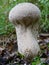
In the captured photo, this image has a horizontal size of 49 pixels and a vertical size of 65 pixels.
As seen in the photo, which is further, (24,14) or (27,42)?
(27,42)

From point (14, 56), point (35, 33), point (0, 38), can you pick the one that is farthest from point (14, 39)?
Result: point (35, 33)

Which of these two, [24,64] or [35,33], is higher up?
[35,33]

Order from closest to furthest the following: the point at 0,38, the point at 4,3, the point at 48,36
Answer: the point at 48,36 < the point at 0,38 < the point at 4,3

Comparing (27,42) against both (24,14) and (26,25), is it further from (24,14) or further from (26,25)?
(24,14)

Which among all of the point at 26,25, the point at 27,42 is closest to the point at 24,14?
the point at 26,25

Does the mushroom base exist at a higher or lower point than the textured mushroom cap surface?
lower

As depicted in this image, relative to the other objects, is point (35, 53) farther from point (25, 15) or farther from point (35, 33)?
point (25, 15)

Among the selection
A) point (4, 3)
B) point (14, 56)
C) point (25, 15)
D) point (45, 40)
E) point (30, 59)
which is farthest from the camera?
point (4, 3)

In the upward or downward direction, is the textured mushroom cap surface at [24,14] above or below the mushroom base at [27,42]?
above
